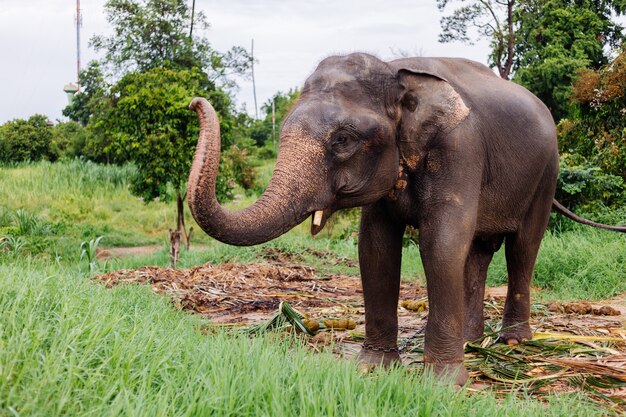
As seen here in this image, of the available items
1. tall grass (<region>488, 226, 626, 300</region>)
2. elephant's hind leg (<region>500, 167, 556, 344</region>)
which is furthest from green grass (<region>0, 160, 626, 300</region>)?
elephant's hind leg (<region>500, 167, 556, 344</region>)

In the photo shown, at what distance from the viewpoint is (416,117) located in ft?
13.9

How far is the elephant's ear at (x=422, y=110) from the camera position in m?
4.23

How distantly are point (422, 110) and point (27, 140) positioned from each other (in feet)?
75.9

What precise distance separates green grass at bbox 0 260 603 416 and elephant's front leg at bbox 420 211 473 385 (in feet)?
1.28

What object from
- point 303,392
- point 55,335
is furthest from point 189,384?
point 55,335

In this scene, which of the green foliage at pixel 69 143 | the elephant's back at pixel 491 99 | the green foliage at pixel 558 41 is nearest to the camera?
the elephant's back at pixel 491 99

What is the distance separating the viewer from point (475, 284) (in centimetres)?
534

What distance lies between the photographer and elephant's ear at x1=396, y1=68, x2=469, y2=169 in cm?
423

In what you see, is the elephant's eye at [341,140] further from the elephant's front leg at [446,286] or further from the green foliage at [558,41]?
the green foliage at [558,41]

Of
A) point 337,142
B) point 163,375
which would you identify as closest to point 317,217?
point 337,142

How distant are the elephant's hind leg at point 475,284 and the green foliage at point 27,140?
70.1 feet

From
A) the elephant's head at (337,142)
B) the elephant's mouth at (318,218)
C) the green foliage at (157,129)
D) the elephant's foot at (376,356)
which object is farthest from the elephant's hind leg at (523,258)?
the green foliage at (157,129)

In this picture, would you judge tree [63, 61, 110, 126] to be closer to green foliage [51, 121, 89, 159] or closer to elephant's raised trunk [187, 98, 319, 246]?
green foliage [51, 121, 89, 159]

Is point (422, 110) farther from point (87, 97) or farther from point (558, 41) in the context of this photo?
point (87, 97)
